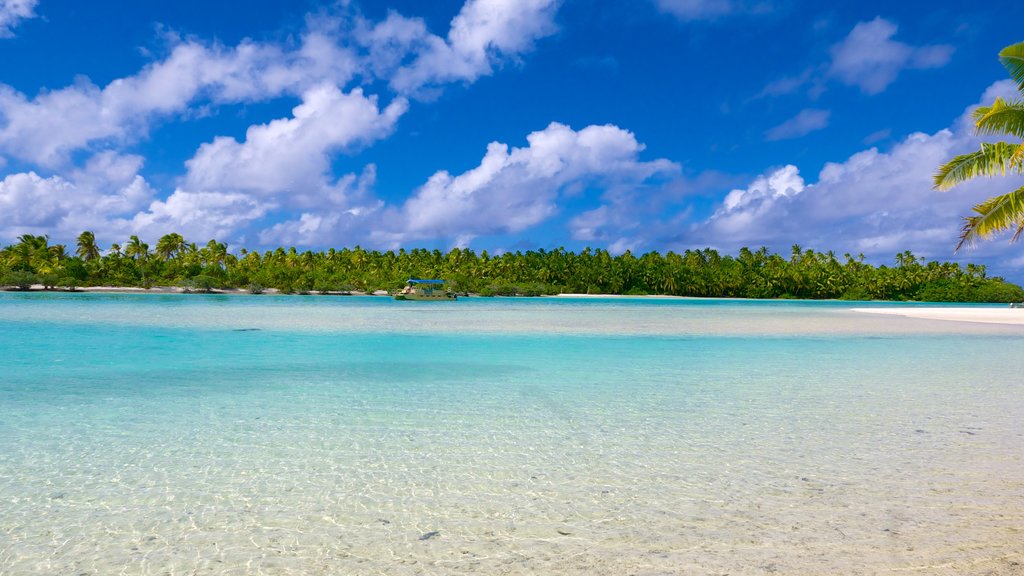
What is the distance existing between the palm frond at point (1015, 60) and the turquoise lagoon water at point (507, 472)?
669 centimetres

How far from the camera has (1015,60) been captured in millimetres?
13344

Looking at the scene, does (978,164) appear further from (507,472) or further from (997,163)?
(507,472)

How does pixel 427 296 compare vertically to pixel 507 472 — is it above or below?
above

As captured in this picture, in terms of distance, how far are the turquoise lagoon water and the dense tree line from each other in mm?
86807

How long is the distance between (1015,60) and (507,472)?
15.1 metres

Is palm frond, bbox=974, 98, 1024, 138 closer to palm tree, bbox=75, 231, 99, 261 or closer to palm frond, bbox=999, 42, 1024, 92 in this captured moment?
palm frond, bbox=999, 42, 1024, 92

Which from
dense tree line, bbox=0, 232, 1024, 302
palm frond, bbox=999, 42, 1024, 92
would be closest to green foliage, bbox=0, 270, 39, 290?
dense tree line, bbox=0, 232, 1024, 302

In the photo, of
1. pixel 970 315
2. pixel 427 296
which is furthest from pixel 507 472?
pixel 427 296

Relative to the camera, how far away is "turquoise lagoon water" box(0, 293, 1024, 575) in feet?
12.7

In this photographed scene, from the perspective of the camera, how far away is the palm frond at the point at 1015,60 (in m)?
13.0

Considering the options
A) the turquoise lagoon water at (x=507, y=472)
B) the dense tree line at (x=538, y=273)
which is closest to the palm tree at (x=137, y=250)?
the dense tree line at (x=538, y=273)

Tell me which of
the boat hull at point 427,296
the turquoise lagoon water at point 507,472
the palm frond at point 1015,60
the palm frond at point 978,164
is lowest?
the turquoise lagoon water at point 507,472

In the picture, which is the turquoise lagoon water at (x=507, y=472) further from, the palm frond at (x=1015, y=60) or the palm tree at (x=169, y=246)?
the palm tree at (x=169, y=246)

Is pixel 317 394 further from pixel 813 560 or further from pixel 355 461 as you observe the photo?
pixel 813 560
